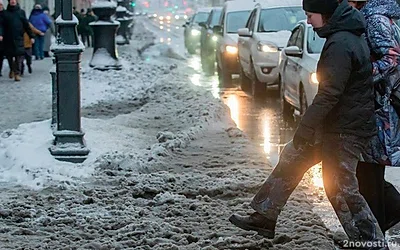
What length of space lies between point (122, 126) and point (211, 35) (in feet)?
49.0

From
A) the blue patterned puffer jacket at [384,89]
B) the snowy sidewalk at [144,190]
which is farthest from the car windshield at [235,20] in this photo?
the blue patterned puffer jacket at [384,89]

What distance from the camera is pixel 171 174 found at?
321 inches

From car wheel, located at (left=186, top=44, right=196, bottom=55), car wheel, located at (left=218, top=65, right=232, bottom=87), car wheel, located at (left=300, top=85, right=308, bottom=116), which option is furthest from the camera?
car wheel, located at (left=186, top=44, right=196, bottom=55)

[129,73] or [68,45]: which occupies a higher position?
[68,45]

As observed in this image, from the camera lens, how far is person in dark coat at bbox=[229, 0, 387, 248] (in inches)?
203

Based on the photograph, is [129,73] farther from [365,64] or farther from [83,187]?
[365,64]

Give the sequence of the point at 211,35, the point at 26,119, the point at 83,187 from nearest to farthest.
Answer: the point at 83,187, the point at 26,119, the point at 211,35

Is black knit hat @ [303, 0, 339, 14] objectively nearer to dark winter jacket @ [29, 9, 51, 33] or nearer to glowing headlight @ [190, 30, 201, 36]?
dark winter jacket @ [29, 9, 51, 33]

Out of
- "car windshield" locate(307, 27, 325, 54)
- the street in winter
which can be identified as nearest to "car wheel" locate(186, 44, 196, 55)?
the street in winter

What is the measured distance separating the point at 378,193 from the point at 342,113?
0.72m

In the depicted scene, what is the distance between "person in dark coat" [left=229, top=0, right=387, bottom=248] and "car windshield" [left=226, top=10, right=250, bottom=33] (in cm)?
1673

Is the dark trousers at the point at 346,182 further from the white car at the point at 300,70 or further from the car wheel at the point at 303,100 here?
the car wheel at the point at 303,100

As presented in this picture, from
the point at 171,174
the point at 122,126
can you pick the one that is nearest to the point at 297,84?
the point at 122,126

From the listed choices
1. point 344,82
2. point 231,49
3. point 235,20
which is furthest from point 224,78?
point 344,82
